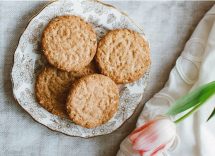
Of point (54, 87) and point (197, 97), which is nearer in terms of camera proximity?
point (197, 97)

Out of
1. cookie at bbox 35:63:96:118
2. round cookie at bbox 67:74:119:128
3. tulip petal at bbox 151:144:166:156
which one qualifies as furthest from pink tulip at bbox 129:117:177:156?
cookie at bbox 35:63:96:118

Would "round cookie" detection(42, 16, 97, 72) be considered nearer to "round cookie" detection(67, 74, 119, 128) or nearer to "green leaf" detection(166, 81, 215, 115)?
"round cookie" detection(67, 74, 119, 128)

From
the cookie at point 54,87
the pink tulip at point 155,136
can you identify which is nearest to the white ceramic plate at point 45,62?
the cookie at point 54,87

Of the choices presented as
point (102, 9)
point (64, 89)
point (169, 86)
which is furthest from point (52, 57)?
point (169, 86)

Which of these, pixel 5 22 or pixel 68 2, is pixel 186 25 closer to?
pixel 68 2

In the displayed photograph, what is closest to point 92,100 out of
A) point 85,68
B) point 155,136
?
point 85,68

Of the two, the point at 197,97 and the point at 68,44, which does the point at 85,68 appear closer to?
the point at 68,44

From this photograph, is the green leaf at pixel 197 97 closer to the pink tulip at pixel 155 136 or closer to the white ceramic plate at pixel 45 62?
the pink tulip at pixel 155 136

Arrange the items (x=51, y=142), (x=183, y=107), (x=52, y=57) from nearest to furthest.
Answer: (x=183, y=107) → (x=52, y=57) → (x=51, y=142)
